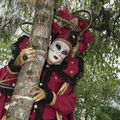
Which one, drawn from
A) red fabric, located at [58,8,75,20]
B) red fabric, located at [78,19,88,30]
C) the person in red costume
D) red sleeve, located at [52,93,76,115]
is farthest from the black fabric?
red fabric, located at [78,19,88,30]

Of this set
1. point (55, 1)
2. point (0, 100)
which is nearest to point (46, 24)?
point (55, 1)

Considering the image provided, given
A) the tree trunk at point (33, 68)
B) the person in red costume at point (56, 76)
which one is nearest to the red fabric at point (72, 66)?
the person in red costume at point (56, 76)

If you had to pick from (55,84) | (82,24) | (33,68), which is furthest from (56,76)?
(33,68)

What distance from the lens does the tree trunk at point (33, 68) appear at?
3510mm

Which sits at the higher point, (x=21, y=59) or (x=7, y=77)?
(x=21, y=59)

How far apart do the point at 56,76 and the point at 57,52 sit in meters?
0.21

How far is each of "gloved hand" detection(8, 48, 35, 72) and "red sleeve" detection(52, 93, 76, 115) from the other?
1.39ft

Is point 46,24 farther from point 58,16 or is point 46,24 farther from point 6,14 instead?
point 6,14

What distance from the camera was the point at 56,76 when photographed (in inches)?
165

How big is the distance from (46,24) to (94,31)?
4.33 feet

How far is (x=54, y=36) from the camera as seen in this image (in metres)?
4.30

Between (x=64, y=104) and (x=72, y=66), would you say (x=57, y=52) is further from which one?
(x=64, y=104)

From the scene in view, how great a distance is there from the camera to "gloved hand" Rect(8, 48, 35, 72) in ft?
11.7

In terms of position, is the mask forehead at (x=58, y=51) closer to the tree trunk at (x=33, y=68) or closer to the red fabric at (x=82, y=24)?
the red fabric at (x=82, y=24)
